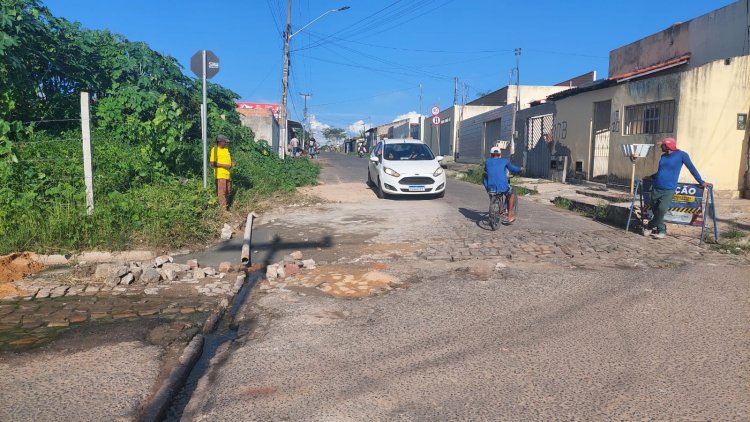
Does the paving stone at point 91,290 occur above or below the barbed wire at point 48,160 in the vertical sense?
below

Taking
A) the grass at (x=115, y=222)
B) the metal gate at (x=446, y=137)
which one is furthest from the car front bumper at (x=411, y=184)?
the metal gate at (x=446, y=137)

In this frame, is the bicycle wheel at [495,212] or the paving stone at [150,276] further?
the bicycle wheel at [495,212]

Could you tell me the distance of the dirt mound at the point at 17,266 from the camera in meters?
6.28

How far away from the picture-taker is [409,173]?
13703mm

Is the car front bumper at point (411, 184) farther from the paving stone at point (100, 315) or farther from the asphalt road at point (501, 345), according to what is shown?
the paving stone at point (100, 315)

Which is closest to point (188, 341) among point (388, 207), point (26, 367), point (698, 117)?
point (26, 367)

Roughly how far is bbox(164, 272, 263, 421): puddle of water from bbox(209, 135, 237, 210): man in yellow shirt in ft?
15.5

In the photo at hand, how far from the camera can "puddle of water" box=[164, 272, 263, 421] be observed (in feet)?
11.4

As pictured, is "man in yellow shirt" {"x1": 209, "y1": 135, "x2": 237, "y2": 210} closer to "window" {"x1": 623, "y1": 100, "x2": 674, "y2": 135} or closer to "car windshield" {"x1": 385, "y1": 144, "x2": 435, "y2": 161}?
"car windshield" {"x1": 385, "y1": 144, "x2": 435, "y2": 161}

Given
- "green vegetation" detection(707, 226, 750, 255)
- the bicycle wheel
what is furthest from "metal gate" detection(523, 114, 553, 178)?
the bicycle wheel

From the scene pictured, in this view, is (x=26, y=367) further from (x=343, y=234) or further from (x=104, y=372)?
(x=343, y=234)

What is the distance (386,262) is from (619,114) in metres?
11.4

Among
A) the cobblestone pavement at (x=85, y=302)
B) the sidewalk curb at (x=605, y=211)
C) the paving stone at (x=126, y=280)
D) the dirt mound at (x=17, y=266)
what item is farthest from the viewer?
the sidewalk curb at (x=605, y=211)

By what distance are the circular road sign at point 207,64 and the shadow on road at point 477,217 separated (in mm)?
5742
